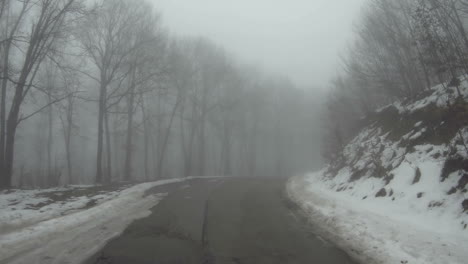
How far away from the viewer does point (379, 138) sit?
14008mm

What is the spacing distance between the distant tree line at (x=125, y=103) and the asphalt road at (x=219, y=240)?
316 inches

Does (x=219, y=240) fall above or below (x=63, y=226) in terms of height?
below

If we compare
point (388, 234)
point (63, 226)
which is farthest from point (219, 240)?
point (63, 226)

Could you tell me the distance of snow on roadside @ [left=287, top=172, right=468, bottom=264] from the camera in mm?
4746

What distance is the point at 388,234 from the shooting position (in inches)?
233

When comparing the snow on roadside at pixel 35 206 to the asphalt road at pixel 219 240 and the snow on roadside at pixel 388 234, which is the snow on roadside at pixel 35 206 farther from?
the snow on roadside at pixel 388 234

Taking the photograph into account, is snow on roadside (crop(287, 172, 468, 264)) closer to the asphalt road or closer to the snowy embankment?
the asphalt road

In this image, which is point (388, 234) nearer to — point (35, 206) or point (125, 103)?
point (35, 206)

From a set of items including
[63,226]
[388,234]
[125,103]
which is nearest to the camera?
[388,234]

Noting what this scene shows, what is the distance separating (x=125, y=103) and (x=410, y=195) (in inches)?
1350

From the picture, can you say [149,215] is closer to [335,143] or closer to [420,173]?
[420,173]

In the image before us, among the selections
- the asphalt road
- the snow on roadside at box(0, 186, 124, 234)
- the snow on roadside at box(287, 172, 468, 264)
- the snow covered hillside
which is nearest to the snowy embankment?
the snow on roadside at box(0, 186, 124, 234)

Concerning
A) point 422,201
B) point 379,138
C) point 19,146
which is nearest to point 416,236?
point 422,201

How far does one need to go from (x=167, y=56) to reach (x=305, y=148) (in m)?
48.3
